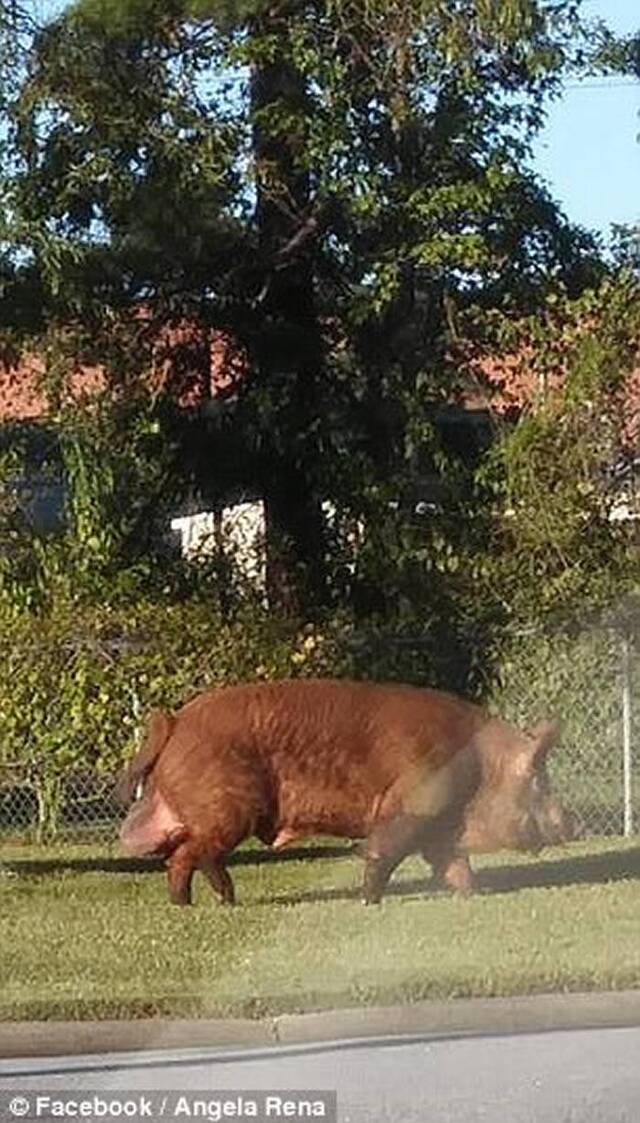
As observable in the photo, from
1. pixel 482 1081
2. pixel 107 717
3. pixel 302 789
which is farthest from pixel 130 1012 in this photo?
pixel 107 717

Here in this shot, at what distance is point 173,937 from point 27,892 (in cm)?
264

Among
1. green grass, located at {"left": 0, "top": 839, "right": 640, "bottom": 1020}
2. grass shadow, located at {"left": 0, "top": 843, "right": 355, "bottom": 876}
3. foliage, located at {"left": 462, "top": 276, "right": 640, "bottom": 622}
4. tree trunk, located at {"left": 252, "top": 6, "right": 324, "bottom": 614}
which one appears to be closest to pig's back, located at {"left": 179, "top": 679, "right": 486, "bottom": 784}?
green grass, located at {"left": 0, "top": 839, "right": 640, "bottom": 1020}

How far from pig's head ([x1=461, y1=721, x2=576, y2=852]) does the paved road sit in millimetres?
3688

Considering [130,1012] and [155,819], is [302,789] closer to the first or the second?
[155,819]

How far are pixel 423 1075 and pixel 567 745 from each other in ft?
27.3

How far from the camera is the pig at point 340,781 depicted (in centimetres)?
1371

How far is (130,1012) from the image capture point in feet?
33.5

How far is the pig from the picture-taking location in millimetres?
13711

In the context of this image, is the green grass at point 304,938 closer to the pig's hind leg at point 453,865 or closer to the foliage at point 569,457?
the pig's hind leg at point 453,865

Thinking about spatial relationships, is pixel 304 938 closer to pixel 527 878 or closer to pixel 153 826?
pixel 153 826

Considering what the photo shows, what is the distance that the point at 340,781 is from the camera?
13.8 m

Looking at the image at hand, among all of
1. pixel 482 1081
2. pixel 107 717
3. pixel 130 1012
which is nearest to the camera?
pixel 482 1081

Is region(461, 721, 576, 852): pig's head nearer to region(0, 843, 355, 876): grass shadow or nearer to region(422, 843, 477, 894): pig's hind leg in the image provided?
region(422, 843, 477, 894): pig's hind leg

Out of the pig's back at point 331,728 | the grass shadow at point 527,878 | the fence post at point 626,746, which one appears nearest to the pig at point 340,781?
Result: the pig's back at point 331,728
